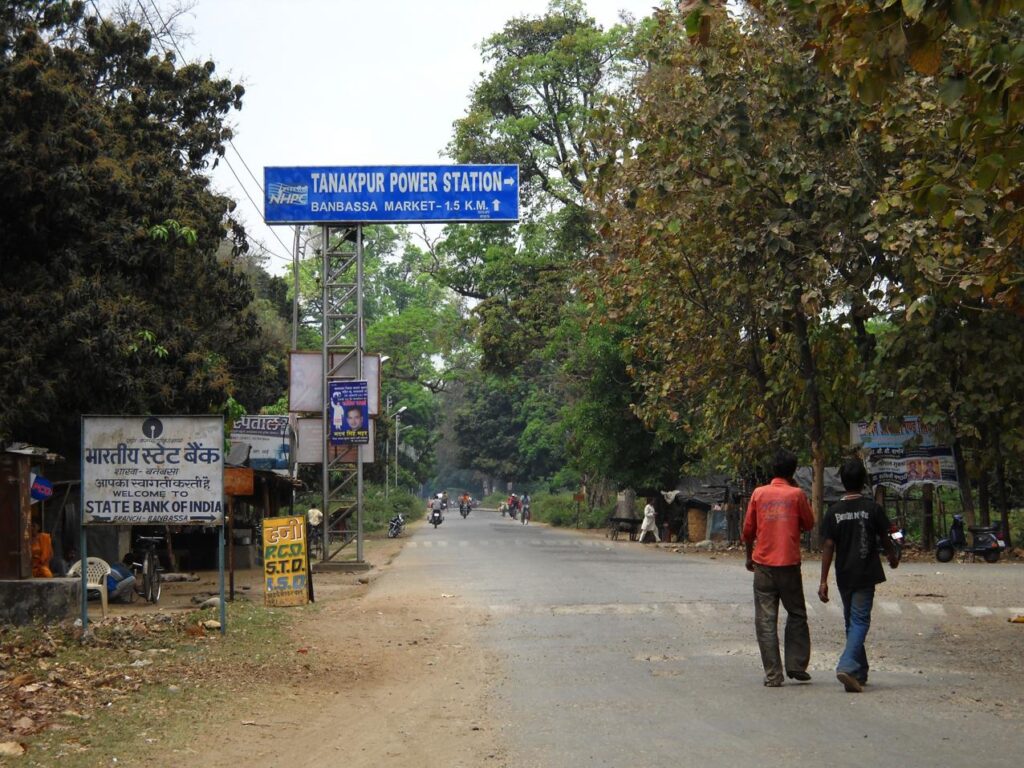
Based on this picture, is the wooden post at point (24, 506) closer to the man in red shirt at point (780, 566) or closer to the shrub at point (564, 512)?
the man in red shirt at point (780, 566)

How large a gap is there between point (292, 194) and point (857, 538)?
59.3ft

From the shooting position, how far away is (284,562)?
56.8ft

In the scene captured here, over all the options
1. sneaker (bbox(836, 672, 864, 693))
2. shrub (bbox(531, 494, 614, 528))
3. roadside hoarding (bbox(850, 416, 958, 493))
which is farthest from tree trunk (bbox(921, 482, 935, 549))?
shrub (bbox(531, 494, 614, 528))

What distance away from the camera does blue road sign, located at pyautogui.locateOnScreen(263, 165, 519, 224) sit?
24.1 m

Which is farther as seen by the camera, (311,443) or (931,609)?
(311,443)

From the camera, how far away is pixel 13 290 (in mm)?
17344

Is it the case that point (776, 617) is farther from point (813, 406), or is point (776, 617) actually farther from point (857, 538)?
point (813, 406)

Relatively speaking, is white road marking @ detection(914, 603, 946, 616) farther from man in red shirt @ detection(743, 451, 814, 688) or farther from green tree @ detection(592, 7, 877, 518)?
green tree @ detection(592, 7, 877, 518)

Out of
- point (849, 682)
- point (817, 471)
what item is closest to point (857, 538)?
point (849, 682)

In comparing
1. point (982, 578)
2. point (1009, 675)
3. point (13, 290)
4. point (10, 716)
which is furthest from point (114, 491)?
point (982, 578)

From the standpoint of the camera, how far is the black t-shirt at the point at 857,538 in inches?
362

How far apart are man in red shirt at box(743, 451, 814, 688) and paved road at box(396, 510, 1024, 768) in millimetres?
283

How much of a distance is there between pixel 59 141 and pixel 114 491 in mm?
7055

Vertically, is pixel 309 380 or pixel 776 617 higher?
pixel 309 380
